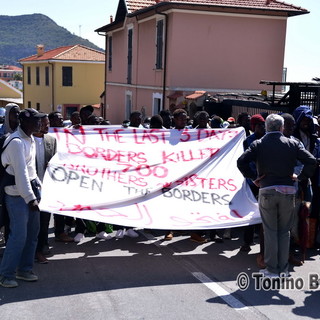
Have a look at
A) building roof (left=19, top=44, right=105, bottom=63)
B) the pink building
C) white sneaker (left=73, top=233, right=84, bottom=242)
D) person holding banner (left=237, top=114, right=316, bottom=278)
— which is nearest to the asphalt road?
white sneaker (left=73, top=233, right=84, bottom=242)

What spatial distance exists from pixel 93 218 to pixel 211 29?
15.1 metres

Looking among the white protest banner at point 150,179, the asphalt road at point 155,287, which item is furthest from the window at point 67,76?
the asphalt road at point 155,287

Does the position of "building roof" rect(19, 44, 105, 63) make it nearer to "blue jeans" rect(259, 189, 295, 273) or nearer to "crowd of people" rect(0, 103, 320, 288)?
"crowd of people" rect(0, 103, 320, 288)

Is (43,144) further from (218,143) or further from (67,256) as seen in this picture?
(218,143)

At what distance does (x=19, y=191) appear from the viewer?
17.4ft

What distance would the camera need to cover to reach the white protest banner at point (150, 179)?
633cm

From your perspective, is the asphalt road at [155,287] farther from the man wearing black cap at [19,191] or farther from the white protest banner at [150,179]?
the white protest banner at [150,179]

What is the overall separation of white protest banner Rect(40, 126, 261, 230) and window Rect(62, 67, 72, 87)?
34708mm

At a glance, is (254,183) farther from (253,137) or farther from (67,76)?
(67,76)

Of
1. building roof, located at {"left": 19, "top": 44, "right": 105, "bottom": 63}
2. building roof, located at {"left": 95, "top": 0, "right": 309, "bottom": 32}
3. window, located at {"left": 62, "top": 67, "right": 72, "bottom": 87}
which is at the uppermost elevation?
building roof, located at {"left": 95, "top": 0, "right": 309, "bottom": 32}

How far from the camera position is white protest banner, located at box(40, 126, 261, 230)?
6328 mm

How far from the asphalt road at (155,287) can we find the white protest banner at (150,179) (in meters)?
0.52

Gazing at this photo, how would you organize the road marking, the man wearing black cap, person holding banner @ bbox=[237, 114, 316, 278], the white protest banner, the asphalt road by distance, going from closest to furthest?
1. the asphalt road
2. the road marking
3. the man wearing black cap
4. person holding banner @ bbox=[237, 114, 316, 278]
5. the white protest banner

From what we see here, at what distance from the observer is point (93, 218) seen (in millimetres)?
6129
